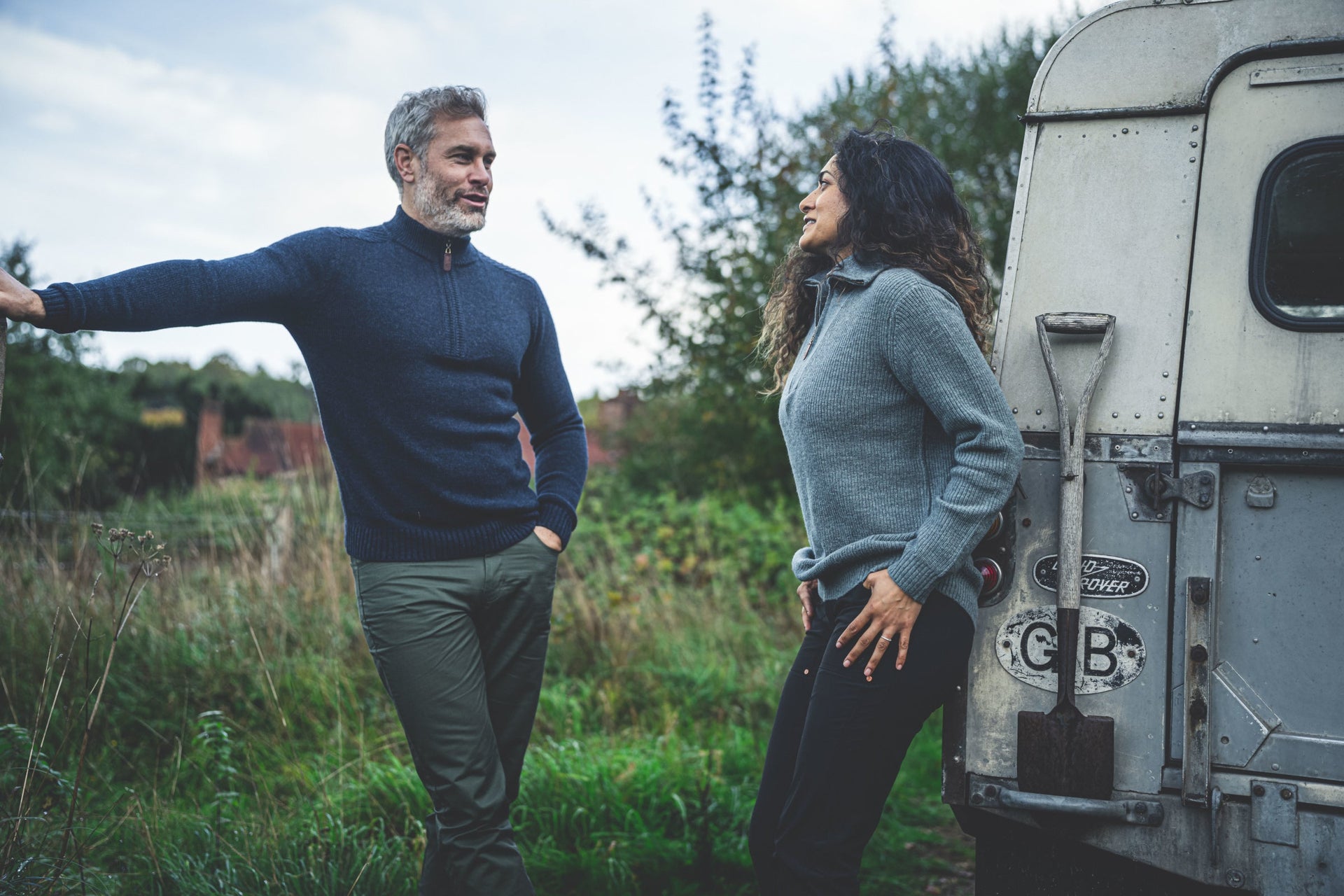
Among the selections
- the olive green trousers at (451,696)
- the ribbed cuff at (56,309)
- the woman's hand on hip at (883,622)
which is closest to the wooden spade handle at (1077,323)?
the woman's hand on hip at (883,622)

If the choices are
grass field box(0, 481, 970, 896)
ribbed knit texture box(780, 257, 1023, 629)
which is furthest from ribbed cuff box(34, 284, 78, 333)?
ribbed knit texture box(780, 257, 1023, 629)

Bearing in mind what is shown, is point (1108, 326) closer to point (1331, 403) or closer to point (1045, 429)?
point (1045, 429)

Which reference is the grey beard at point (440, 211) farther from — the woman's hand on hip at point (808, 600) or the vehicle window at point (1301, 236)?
the vehicle window at point (1301, 236)

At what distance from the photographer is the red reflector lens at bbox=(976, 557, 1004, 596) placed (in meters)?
2.22

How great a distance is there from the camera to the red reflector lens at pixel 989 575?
7.30 ft

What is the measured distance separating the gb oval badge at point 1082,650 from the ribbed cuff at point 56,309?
2159 millimetres

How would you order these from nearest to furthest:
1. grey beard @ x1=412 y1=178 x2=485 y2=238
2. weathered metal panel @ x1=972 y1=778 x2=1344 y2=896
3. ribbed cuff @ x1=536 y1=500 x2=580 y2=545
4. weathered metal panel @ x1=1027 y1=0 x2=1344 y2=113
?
1. weathered metal panel @ x1=972 y1=778 x2=1344 y2=896
2. weathered metal panel @ x1=1027 y1=0 x2=1344 y2=113
3. grey beard @ x1=412 y1=178 x2=485 y2=238
4. ribbed cuff @ x1=536 y1=500 x2=580 y2=545

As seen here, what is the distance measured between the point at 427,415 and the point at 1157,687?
1.87 m

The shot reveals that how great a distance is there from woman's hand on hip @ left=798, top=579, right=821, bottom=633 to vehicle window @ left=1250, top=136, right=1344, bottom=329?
120cm

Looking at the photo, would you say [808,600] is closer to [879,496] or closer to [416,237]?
[879,496]

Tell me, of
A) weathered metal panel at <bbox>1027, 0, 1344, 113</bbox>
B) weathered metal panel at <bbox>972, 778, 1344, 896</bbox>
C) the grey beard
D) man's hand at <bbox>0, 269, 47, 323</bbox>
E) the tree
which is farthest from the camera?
the tree

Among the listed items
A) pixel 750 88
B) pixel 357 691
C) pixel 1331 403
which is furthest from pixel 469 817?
pixel 750 88

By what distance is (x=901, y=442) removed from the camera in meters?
2.05

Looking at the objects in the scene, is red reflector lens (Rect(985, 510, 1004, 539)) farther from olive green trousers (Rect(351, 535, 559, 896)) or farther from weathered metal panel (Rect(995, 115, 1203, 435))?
olive green trousers (Rect(351, 535, 559, 896))
